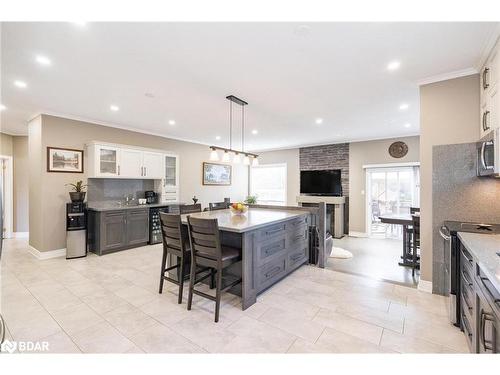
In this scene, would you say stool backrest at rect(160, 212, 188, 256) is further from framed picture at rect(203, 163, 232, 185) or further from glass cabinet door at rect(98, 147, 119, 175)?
framed picture at rect(203, 163, 232, 185)

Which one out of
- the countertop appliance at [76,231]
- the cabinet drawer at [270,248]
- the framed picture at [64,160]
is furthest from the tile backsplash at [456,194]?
the framed picture at [64,160]

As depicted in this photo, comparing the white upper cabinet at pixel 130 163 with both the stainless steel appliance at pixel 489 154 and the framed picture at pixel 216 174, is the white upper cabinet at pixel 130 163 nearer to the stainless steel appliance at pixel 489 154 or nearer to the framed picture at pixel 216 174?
the framed picture at pixel 216 174

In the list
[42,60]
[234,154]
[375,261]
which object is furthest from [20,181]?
[375,261]

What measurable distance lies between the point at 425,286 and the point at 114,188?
5.72 m

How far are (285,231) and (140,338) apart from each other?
201cm

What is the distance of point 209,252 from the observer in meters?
2.40

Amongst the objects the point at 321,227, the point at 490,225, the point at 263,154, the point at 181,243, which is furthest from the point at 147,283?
the point at 263,154

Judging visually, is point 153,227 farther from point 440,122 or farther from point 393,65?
point 440,122

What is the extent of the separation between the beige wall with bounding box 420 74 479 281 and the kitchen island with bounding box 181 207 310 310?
5.13ft

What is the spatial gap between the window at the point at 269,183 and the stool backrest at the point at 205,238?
19.0 feet

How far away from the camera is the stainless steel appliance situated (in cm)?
191

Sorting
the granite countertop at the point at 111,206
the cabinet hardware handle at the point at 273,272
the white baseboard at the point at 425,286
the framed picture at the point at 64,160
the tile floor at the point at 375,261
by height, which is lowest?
the tile floor at the point at 375,261

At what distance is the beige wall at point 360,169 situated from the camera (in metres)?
6.22
